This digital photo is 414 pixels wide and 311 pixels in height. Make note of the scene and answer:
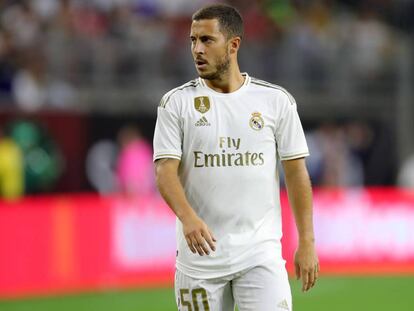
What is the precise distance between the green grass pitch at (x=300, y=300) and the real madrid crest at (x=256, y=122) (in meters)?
6.39

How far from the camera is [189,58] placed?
19.2 m

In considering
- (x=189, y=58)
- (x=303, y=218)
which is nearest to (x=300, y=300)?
(x=189, y=58)

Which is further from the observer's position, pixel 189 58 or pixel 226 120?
pixel 189 58

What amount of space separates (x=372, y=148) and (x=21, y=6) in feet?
22.5

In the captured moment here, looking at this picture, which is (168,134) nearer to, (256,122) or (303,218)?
(256,122)

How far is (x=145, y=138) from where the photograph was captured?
63.0ft

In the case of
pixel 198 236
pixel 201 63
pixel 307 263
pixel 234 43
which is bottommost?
pixel 307 263

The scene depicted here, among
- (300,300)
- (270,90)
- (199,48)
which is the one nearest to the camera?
(199,48)

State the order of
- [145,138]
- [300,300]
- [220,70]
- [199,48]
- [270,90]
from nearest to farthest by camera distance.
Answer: [199,48]
[220,70]
[270,90]
[300,300]
[145,138]

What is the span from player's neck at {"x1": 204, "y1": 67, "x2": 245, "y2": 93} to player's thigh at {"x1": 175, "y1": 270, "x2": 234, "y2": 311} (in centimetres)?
104

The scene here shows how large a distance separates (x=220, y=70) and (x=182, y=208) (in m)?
0.80

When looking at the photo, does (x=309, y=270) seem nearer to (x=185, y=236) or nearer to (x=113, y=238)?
(x=185, y=236)

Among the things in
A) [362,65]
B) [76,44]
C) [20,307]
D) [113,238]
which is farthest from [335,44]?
[20,307]

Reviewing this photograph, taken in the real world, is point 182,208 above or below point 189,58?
below
